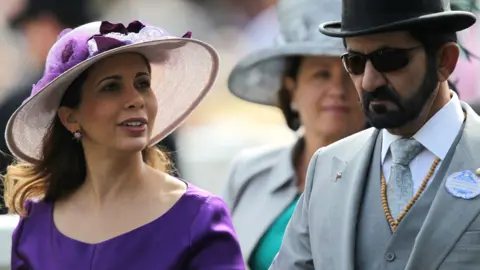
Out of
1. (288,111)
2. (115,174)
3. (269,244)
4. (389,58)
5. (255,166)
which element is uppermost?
(389,58)

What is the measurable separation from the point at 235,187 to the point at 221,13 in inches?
49.5

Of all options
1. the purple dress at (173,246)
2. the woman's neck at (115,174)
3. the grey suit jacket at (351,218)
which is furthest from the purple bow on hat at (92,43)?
the grey suit jacket at (351,218)

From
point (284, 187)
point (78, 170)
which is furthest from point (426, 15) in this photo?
point (284, 187)

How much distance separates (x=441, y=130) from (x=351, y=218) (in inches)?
11.5

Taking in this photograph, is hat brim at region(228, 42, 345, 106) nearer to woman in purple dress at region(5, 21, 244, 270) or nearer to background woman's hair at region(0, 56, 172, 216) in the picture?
woman in purple dress at region(5, 21, 244, 270)

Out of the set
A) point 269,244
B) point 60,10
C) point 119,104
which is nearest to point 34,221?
point 119,104

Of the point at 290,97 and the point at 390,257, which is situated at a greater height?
the point at 390,257

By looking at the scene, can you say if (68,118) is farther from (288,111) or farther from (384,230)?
(288,111)

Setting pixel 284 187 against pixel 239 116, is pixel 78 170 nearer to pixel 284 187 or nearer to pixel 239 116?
pixel 284 187

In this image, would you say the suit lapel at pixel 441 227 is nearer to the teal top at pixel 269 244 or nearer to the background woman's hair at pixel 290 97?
the teal top at pixel 269 244

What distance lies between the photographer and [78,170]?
3369 mm

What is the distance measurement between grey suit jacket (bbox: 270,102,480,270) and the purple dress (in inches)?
8.6

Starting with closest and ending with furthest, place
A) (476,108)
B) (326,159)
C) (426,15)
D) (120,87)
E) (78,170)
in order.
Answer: (426,15)
(326,159)
(120,87)
(78,170)
(476,108)

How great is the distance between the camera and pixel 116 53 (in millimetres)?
3135
